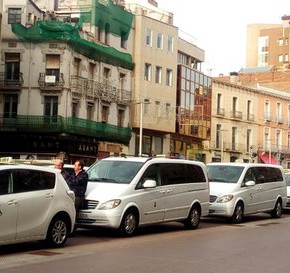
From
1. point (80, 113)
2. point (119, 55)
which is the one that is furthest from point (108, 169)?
point (119, 55)

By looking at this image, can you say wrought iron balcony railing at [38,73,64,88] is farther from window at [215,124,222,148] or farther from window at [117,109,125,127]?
window at [215,124,222,148]

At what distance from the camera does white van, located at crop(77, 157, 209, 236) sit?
1462 centimetres

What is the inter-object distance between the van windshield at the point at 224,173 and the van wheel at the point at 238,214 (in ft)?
2.72

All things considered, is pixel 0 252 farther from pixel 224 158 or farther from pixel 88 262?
pixel 224 158

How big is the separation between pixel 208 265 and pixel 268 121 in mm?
61358

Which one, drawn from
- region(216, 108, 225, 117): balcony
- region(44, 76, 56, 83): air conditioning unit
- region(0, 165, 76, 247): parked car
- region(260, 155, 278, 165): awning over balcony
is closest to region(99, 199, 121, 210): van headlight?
region(0, 165, 76, 247): parked car

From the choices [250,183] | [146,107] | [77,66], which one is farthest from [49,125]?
[250,183]

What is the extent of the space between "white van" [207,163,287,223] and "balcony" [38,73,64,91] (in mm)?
25319

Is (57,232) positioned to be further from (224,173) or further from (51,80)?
(51,80)

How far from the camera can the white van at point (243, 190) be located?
2006 centimetres

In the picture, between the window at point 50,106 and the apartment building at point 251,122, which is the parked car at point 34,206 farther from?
the apartment building at point 251,122

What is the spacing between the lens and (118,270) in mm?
10109

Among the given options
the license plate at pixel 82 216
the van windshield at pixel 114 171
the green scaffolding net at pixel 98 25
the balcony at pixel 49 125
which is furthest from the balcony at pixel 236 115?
the license plate at pixel 82 216

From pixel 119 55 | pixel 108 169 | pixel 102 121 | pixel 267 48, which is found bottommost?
pixel 108 169
